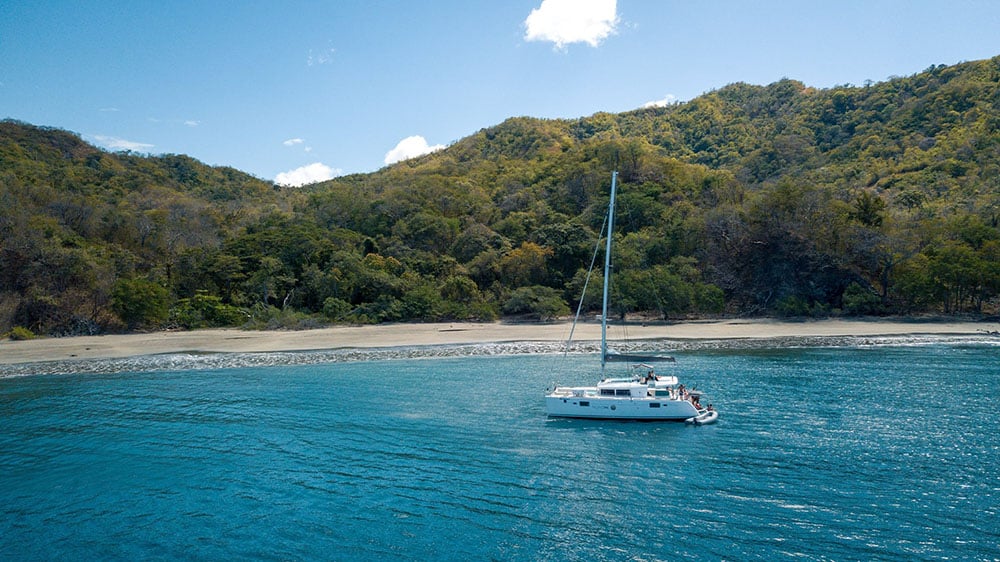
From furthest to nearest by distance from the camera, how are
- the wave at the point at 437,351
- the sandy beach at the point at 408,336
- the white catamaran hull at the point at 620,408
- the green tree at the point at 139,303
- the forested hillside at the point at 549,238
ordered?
the forested hillside at the point at 549,238, the green tree at the point at 139,303, the sandy beach at the point at 408,336, the wave at the point at 437,351, the white catamaran hull at the point at 620,408

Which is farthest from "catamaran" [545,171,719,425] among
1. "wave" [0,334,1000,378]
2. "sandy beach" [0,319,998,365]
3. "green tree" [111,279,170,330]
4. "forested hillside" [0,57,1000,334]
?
"green tree" [111,279,170,330]

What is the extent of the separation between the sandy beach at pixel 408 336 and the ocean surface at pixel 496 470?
9770 mm

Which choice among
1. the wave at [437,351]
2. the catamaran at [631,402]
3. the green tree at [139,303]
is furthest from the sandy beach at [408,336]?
the catamaran at [631,402]

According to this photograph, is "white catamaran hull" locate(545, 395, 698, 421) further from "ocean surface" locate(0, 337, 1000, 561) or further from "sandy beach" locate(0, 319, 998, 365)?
"sandy beach" locate(0, 319, 998, 365)

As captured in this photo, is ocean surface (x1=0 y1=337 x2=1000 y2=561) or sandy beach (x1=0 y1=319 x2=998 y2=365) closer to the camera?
ocean surface (x1=0 y1=337 x2=1000 y2=561)

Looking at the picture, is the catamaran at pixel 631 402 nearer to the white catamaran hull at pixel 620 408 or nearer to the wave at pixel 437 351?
the white catamaran hull at pixel 620 408

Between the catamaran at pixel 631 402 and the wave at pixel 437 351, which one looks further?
the wave at pixel 437 351

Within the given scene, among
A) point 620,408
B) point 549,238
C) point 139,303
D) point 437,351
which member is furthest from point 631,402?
point 139,303

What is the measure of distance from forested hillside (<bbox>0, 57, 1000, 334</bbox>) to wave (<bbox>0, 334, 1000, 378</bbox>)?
8.45 meters

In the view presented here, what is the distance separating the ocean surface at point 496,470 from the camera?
49.0 feet

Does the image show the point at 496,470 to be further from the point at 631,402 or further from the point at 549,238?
the point at 549,238

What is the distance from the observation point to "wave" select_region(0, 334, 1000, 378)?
1558 inches

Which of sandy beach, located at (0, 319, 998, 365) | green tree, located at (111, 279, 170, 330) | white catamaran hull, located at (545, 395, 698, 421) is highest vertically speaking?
green tree, located at (111, 279, 170, 330)

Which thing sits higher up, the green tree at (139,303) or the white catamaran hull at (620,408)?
the green tree at (139,303)
